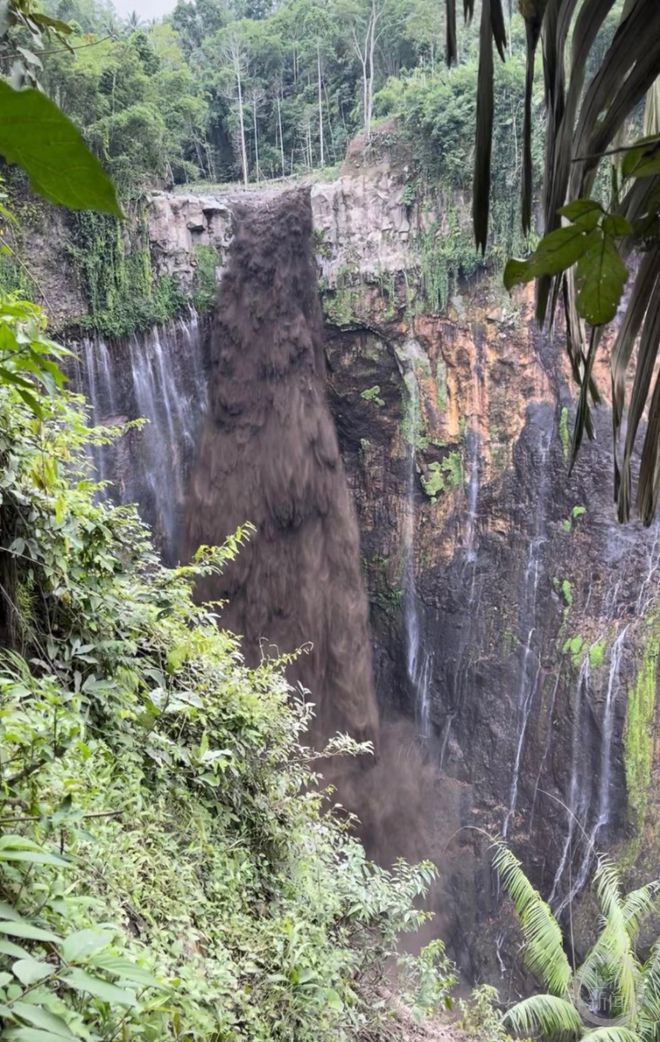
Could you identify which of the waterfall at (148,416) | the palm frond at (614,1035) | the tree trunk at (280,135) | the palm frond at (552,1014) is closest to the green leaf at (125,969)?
the palm frond at (614,1035)

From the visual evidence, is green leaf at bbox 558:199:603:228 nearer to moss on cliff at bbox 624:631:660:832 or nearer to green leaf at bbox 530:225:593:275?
green leaf at bbox 530:225:593:275

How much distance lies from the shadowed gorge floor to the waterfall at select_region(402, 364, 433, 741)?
49 cm

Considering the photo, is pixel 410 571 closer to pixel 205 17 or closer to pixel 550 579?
pixel 550 579

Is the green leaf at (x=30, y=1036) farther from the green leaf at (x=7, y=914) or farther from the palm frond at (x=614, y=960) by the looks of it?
the palm frond at (x=614, y=960)

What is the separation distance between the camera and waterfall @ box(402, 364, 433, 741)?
8195 mm

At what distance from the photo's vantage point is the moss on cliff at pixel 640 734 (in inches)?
272

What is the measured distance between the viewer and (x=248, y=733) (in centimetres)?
225

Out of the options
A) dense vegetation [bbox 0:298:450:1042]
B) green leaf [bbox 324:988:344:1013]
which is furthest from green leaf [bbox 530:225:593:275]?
green leaf [bbox 324:988:344:1013]

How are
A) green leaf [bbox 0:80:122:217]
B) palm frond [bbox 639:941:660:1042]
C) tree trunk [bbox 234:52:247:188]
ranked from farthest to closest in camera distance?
tree trunk [bbox 234:52:247:188]
palm frond [bbox 639:941:660:1042]
green leaf [bbox 0:80:122:217]

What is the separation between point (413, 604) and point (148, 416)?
3.68 meters

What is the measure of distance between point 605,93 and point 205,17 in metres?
16.2

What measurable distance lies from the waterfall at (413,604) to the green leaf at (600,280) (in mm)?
7923

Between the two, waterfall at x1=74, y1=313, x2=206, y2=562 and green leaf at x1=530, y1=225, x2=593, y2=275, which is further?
waterfall at x1=74, y1=313, x2=206, y2=562

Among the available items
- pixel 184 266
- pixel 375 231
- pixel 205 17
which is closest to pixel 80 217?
pixel 184 266
